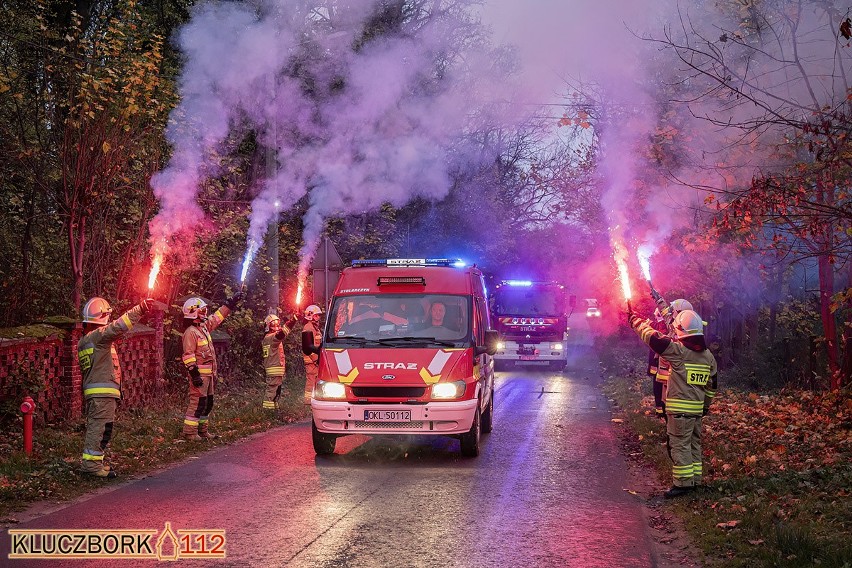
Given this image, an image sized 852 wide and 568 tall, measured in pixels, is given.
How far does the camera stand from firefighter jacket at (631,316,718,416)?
9.09 meters

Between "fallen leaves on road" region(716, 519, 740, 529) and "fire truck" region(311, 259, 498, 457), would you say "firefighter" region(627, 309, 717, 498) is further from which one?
"fire truck" region(311, 259, 498, 457)

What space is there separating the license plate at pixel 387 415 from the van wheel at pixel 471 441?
877 millimetres

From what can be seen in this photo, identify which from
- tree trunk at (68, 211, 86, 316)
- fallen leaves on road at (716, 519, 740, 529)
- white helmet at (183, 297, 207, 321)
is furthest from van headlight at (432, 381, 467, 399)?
tree trunk at (68, 211, 86, 316)

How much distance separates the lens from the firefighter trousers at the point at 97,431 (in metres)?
9.59

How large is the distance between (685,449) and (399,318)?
14.5 feet

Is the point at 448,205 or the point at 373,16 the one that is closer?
the point at 373,16

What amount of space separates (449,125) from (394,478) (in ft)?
65.0

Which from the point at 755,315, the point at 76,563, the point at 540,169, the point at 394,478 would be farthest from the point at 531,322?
the point at 76,563

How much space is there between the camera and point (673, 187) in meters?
19.2

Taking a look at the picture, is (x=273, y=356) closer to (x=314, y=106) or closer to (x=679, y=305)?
(x=679, y=305)

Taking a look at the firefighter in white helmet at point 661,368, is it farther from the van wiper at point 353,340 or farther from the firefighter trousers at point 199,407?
the firefighter trousers at point 199,407

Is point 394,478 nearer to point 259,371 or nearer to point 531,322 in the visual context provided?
point 259,371

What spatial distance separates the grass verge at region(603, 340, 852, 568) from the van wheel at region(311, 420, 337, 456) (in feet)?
13.6

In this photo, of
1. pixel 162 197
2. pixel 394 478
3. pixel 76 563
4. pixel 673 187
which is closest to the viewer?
pixel 76 563
